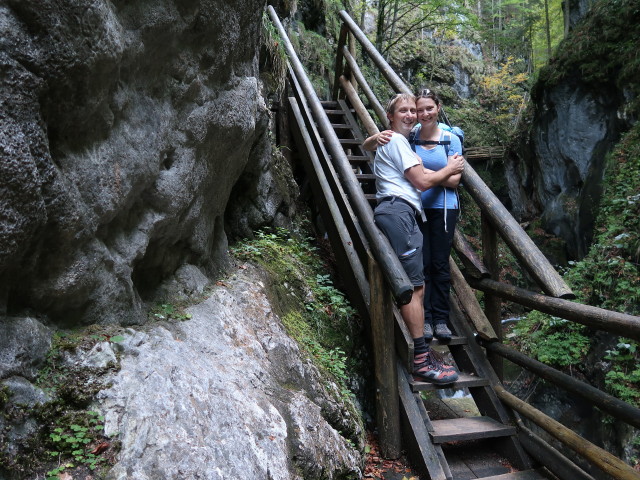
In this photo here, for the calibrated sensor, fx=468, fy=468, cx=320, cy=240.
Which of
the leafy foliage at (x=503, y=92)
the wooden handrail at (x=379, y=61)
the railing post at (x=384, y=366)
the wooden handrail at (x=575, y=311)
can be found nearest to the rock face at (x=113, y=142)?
the railing post at (x=384, y=366)

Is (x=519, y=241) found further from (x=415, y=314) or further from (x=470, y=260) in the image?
(x=415, y=314)

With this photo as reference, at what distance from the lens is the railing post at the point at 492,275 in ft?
12.7

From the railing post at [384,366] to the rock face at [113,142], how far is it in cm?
130

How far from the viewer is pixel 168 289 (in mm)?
3107

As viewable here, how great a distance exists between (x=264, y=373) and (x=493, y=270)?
6.98 feet

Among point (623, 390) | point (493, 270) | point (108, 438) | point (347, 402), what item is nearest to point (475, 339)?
A: point (493, 270)

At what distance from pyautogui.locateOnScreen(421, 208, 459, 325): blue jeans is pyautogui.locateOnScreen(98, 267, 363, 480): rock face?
1.12 meters

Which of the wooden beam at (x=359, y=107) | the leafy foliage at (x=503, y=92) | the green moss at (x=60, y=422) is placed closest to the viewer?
the green moss at (x=60, y=422)

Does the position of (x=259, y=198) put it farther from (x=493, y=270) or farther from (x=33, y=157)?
(x=33, y=157)

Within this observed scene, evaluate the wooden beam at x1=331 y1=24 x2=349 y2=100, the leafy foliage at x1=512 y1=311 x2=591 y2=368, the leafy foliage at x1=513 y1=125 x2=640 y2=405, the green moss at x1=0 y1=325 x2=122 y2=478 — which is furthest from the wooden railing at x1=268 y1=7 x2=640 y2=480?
the wooden beam at x1=331 y1=24 x2=349 y2=100

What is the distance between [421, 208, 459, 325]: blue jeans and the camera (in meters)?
3.89

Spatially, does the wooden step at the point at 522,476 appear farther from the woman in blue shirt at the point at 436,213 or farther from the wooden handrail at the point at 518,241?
the wooden handrail at the point at 518,241

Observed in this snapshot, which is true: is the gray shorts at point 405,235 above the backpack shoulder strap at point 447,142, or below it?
below

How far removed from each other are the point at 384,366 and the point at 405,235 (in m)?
1.03
